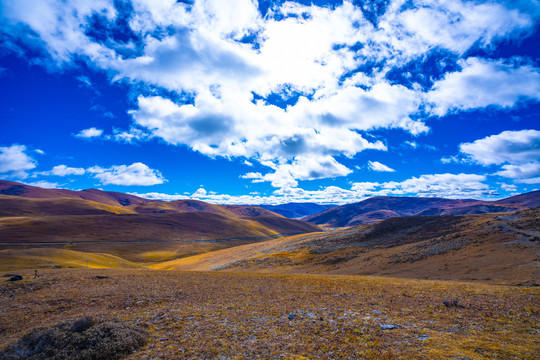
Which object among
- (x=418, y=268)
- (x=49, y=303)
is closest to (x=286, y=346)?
(x=49, y=303)

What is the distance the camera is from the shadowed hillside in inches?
1027

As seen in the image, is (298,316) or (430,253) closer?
(298,316)

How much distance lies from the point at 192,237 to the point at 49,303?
159435 millimetres

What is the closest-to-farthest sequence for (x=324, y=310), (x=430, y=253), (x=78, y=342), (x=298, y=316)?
(x=78, y=342), (x=298, y=316), (x=324, y=310), (x=430, y=253)

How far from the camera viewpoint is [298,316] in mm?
13234

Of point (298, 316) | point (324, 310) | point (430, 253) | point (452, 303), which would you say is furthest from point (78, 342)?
point (430, 253)

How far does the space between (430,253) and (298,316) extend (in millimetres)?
31460

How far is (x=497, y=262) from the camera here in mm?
26891

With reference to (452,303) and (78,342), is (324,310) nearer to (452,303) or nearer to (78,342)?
(452,303)

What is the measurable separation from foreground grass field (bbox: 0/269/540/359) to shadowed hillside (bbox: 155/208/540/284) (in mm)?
10073

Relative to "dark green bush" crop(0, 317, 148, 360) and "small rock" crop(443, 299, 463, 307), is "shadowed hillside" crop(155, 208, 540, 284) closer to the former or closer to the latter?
"small rock" crop(443, 299, 463, 307)

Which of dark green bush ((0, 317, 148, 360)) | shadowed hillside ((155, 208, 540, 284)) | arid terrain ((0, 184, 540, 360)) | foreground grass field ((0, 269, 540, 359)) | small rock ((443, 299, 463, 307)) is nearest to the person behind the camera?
dark green bush ((0, 317, 148, 360))

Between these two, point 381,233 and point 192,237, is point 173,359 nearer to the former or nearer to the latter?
point 381,233

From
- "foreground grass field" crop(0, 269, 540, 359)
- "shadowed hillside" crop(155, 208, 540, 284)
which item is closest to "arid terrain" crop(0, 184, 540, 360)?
"foreground grass field" crop(0, 269, 540, 359)
